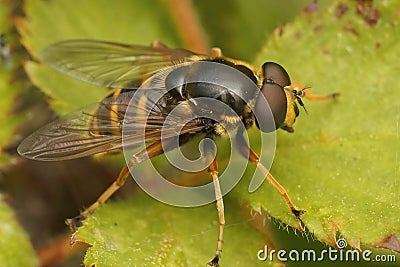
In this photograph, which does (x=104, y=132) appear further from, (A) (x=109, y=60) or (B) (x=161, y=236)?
(A) (x=109, y=60)

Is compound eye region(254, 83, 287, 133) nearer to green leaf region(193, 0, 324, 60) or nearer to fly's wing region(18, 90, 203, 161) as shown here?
fly's wing region(18, 90, 203, 161)

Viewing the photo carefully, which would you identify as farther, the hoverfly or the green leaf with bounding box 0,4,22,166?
the green leaf with bounding box 0,4,22,166

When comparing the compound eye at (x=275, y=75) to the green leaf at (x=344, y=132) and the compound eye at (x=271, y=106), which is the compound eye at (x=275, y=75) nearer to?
the compound eye at (x=271, y=106)

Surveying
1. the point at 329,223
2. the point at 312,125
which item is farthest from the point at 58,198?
the point at 329,223

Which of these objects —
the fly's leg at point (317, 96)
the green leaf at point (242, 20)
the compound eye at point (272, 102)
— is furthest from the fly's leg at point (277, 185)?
the green leaf at point (242, 20)

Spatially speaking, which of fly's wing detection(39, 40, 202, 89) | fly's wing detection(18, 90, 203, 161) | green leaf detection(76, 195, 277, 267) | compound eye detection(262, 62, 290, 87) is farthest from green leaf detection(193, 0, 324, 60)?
fly's wing detection(18, 90, 203, 161)

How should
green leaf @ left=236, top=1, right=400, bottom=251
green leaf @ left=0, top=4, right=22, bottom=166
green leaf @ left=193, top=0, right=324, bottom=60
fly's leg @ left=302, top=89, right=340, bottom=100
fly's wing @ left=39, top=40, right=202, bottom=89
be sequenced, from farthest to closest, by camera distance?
green leaf @ left=193, top=0, right=324, bottom=60 → green leaf @ left=0, top=4, right=22, bottom=166 → fly's wing @ left=39, top=40, right=202, bottom=89 → fly's leg @ left=302, top=89, right=340, bottom=100 → green leaf @ left=236, top=1, right=400, bottom=251
